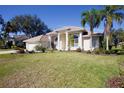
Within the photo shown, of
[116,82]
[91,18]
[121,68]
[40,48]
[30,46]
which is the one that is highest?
[91,18]

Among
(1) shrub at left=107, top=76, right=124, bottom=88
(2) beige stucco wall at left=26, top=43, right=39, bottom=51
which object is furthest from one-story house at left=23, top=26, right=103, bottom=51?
(1) shrub at left=107, top=76, right=124, bottom=88

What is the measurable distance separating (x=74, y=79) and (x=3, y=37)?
3.69 meters

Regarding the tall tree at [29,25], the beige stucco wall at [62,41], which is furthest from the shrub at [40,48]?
the beige stucco wall at [62,41]

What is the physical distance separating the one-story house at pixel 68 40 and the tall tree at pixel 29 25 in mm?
270

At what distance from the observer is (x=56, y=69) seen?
9914 mm

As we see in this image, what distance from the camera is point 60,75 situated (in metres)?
9.32

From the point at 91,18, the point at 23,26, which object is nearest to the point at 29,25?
the point at 23,26

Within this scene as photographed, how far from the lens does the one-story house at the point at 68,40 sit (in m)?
11.3

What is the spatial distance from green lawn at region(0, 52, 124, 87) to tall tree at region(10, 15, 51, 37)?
1.02 meters

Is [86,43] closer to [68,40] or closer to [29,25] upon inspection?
[68,40]

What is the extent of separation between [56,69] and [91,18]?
148 inches

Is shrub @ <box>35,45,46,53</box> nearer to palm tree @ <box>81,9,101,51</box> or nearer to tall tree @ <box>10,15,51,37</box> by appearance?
tall tree @ <box>10,15,51,37</box>

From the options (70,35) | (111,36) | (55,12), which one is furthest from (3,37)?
(111,36)

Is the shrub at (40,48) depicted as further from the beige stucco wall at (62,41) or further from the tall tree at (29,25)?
the beige stucco wall at (62,41)
